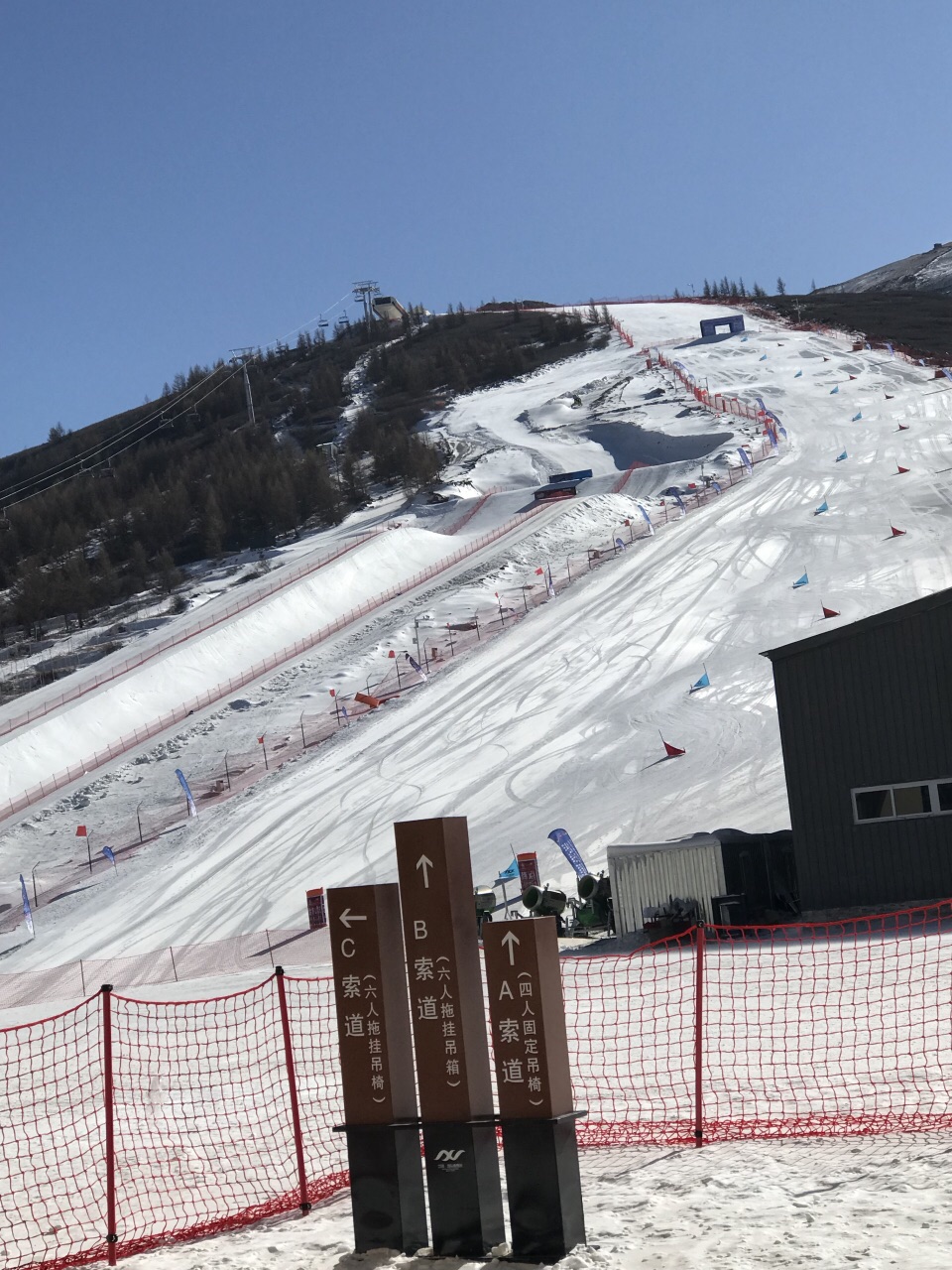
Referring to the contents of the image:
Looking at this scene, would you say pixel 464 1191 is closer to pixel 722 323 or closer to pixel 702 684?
pixel 702 684

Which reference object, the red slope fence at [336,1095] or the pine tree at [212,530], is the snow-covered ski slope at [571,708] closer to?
the red slope fence at [336,1095]

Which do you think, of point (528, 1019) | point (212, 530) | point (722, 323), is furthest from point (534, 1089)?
point (722, 323)

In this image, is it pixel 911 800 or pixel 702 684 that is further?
pixel 702 684

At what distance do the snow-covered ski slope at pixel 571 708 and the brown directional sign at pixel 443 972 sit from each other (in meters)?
15.6

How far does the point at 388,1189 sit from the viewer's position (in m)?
6.75

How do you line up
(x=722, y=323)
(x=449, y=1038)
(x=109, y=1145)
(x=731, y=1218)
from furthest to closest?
1. (x=722, y=323)
2. (x=109, y=1145)
3. (x=449, y=1038)
4. (x=731, y=1218)

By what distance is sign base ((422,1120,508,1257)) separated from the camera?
21.5 feet

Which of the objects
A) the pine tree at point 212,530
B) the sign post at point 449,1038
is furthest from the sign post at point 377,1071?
the pine tree at point 212,530

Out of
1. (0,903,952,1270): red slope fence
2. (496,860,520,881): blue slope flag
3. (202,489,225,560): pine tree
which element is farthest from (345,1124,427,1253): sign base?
(202,489,225,560): pine tree

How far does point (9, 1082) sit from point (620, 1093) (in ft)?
21.0

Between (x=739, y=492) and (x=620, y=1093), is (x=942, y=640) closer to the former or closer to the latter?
(x=620, y=1093)

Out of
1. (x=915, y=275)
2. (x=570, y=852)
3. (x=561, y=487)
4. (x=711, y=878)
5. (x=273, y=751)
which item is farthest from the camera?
(x=915, y=275)

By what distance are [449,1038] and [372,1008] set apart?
0.50m

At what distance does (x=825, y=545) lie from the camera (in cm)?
3966
